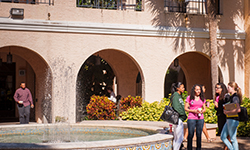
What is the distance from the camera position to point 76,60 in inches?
488

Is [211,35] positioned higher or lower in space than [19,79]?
higher

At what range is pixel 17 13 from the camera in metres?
11.6

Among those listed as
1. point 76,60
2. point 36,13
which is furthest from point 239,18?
point 36,13

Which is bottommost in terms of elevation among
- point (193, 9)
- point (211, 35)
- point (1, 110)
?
point (1, 110)

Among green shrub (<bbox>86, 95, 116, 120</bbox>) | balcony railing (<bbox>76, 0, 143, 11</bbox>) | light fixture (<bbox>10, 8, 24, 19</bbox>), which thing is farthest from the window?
light fixture (<bbox>10, 8, 24, 19</bbox>)

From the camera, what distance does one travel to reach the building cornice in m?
11.8

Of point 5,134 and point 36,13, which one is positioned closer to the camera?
point 5,134

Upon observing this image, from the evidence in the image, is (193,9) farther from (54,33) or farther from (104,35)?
(54,33)

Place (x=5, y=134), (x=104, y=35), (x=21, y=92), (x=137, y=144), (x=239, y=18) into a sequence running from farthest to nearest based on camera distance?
(x=239, y=18) → (x=104, y=35) → (x=21, y=92) → (x=5, y=134) → (x=137, y=144)

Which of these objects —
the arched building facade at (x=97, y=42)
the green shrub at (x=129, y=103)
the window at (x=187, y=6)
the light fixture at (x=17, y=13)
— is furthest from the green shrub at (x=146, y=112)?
the light fixture at (x=17, y=13)

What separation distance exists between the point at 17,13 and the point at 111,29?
3376 millimetres

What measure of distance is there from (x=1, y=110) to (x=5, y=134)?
30.8 ft

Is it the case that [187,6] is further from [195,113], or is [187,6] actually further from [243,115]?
[243,115]

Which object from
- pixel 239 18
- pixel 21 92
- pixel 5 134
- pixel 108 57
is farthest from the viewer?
pixel 108 57
